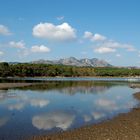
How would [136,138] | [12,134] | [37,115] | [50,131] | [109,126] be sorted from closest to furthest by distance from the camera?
[136,138] < [12,134] < [50,131] < [109,126] < [37,115]

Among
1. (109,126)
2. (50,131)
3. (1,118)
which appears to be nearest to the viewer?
(50,131)

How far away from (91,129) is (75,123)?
442 centimetres

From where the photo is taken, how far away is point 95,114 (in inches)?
1560

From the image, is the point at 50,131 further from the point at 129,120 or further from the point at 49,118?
the point at 129,120

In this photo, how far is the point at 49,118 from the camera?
117 feet

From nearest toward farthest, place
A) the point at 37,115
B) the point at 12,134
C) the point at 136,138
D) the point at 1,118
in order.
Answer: the point at 136,138 → the point at 12,134 → the point at 1,118 → the point at 37,115

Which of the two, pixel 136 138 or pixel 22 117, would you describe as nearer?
pixel 136 138

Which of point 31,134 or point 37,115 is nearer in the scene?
point 31,134

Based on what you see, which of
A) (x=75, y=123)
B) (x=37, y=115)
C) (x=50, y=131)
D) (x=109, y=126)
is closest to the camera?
(x=50, y=131)

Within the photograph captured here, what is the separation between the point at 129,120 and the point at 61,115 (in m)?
9.33

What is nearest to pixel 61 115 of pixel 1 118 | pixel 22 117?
pixel 22 117

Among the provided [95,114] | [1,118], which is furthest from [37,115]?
[95,114]

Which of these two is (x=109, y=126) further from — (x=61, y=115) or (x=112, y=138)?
(x=61, y=115)

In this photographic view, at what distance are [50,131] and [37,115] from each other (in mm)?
9964
